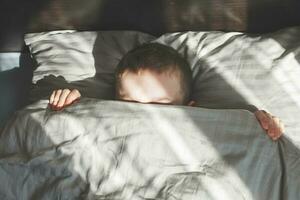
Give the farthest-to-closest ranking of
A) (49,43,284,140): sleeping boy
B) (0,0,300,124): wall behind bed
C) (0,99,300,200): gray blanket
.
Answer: (0,0,300,124): wall behind bed
(49,43,284,140): sleeping boy
(0,99,300,200): gray blanket

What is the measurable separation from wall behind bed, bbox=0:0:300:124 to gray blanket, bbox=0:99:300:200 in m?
0.37

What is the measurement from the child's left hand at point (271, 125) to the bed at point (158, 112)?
0.7 inches

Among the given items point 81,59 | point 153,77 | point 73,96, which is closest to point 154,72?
point 153,77

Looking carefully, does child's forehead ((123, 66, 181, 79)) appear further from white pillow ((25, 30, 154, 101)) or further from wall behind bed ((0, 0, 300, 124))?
wall behind bed ((0, 0, 300, 124))

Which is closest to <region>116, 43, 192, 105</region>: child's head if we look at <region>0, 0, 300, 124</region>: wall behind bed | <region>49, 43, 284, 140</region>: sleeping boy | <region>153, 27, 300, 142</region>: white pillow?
<region>49, 43, 284, 140</region>: sleeping boy

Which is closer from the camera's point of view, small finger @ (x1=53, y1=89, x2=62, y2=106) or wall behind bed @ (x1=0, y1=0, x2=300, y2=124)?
small finger @ (x1=53, y1=89, x2=62, y2=106)

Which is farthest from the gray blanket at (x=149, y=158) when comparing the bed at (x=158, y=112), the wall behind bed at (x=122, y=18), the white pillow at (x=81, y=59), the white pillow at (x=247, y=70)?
the wall behind bed at (x=122, y=18)

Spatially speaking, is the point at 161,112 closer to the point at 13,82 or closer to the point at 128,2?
the point at 128,2

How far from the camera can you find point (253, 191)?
110 centimetres

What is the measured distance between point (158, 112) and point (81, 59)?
1.37 ft

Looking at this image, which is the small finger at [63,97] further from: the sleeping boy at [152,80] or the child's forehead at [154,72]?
the child's forehead at [154,72]

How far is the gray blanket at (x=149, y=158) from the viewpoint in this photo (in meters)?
Result: 1.11

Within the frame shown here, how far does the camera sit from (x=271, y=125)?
46.8 inches

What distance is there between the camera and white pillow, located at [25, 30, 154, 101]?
1.45 meters
